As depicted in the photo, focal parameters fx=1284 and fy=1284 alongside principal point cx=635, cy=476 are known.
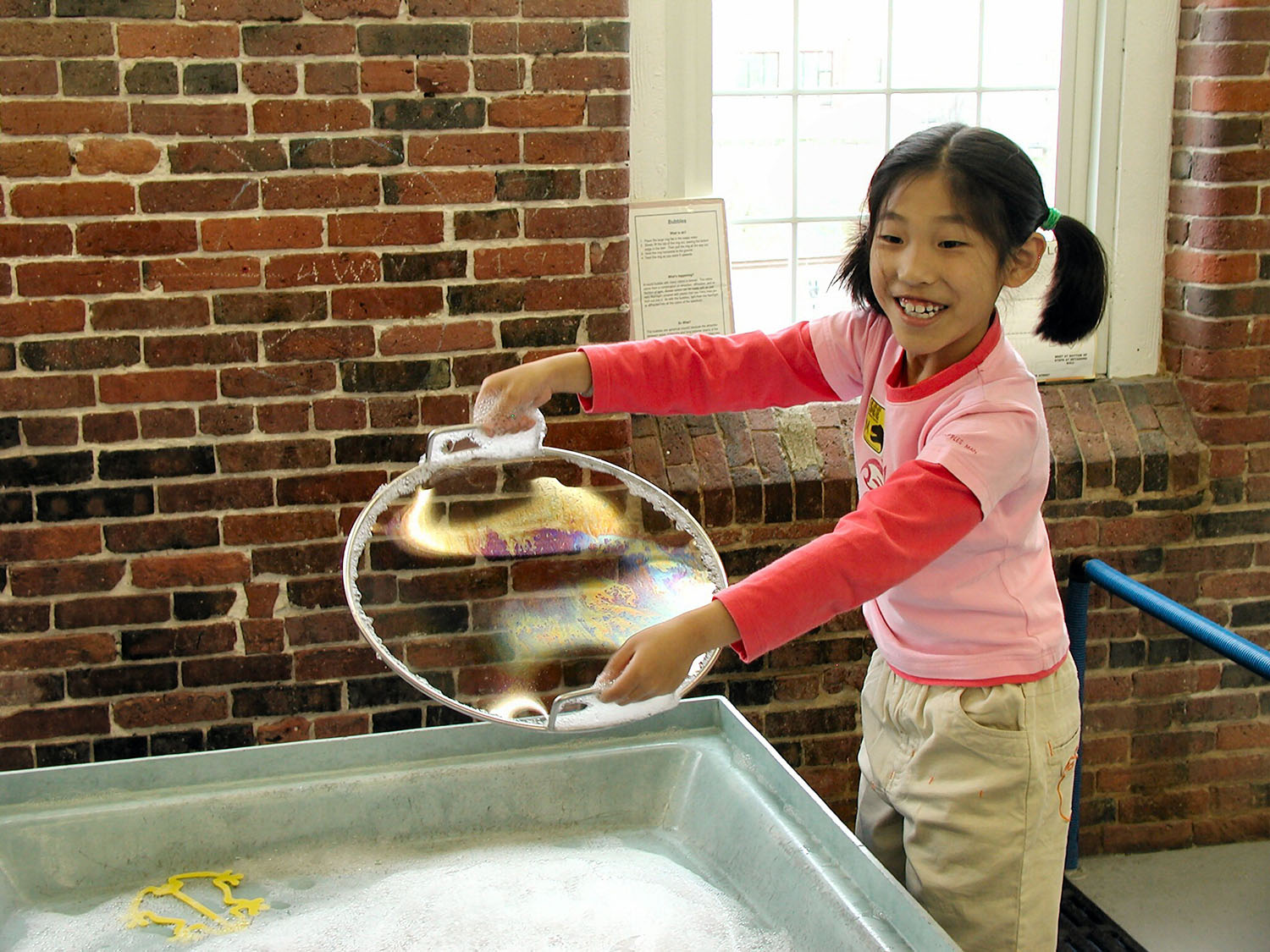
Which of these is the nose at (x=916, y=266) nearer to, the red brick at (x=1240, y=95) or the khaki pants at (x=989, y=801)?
the khaki pants at (x=989, y=801)

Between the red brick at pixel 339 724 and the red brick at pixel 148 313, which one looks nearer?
the red brick at pixel 148 313

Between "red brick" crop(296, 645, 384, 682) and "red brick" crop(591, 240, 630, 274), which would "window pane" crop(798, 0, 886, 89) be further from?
"red brick" crop(296, 645, 384, 682)

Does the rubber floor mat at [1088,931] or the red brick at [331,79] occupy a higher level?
the red brick at [331,79]

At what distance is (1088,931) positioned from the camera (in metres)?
2.56

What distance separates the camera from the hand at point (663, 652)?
1.28m

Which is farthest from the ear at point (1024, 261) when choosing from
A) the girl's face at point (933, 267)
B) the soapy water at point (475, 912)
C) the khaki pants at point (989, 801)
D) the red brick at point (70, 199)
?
the red brick at point (70, 199)

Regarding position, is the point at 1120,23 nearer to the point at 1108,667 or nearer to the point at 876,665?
the point at 1108,667

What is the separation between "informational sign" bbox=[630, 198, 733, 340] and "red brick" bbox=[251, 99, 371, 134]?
0.63 metres

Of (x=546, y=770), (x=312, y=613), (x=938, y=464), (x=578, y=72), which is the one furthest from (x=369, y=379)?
(x=938, y=464)

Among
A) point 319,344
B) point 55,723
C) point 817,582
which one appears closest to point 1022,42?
point 319,344

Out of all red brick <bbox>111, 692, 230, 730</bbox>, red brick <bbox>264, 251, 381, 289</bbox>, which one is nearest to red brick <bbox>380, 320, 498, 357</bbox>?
red brick <bbox>264, 251, 381, 289</bbox>

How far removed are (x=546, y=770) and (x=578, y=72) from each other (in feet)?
4.31

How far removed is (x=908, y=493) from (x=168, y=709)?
1702 millimetres

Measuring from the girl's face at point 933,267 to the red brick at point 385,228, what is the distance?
3.53 feet
